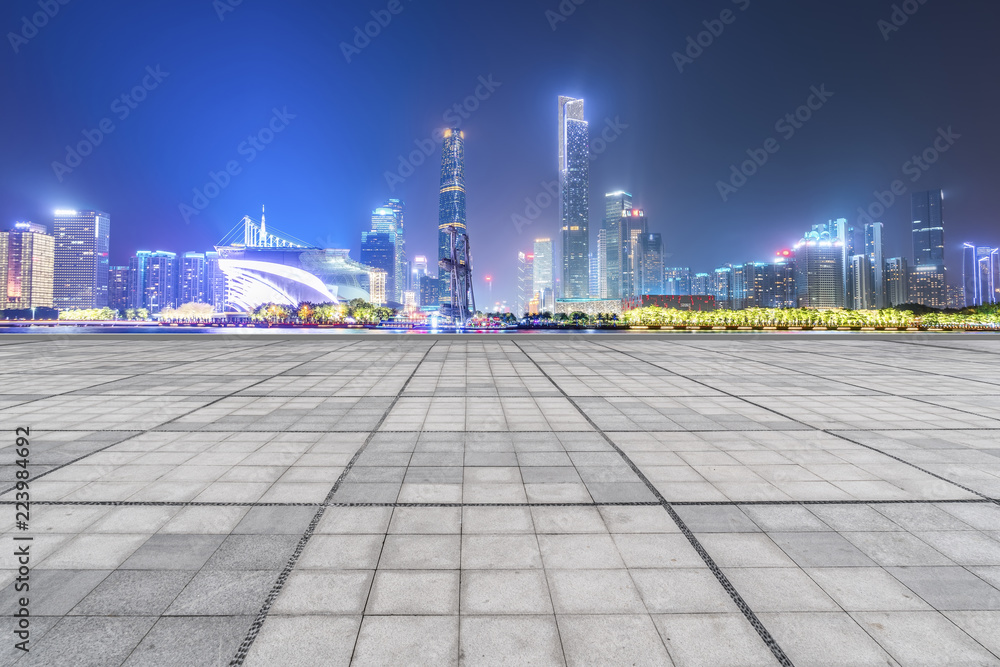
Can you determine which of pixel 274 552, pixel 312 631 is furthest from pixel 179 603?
pixel 312 631

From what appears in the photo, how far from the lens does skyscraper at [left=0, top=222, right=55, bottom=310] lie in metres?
159

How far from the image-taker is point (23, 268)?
162 meters

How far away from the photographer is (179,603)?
3.52 m

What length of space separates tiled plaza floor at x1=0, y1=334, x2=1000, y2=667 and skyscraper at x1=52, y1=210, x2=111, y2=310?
786 ft

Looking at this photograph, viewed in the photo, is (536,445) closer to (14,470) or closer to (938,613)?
(938,613)

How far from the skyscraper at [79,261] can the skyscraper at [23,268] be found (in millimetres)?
15179

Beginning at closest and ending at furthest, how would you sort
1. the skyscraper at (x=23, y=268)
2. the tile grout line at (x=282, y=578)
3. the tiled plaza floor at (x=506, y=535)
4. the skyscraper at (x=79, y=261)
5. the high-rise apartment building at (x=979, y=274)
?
the tile grout line at (x=282, y=578) < the tiled plaza floor at (x=506, y=535) < the high-rise apartment building at (x=979, y=274) < the skyscraper at (x=23, y=268) < the skyscraper at (x=79, y=261)

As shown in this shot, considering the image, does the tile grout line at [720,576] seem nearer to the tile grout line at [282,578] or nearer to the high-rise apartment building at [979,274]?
the tile grout line at [282,578]

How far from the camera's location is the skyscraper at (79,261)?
184 m

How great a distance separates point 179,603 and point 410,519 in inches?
80.9

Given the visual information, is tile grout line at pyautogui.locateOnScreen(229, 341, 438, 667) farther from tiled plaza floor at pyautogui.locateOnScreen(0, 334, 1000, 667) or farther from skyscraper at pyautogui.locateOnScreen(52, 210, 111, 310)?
skyscraper at pyautogui.locateOnScreen(52, 210, 111, 310)

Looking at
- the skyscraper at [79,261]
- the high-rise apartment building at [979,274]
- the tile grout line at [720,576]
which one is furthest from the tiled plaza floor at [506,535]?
A: the skyscraper at [79,261]

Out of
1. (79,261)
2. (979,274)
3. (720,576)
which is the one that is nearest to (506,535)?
(720,576)

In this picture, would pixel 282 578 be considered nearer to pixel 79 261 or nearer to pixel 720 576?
pixel 720 576
